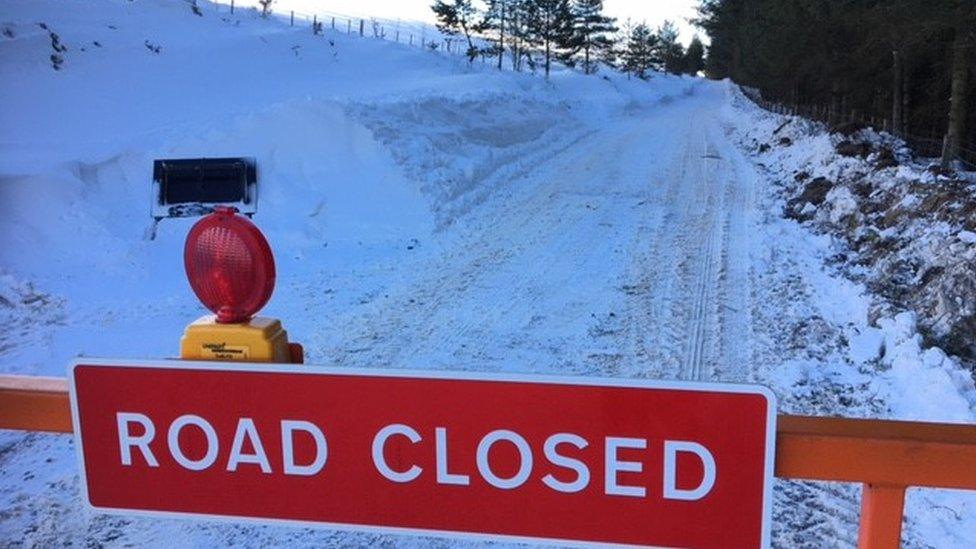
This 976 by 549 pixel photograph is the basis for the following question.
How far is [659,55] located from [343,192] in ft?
258

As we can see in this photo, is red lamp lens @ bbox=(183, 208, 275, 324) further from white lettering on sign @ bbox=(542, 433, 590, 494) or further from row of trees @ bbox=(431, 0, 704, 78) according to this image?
row of trees @ bbox=(431, 0, 704, 78)

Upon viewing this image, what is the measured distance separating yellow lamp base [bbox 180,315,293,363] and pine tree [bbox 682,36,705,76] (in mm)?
101345

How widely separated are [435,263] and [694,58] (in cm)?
9765

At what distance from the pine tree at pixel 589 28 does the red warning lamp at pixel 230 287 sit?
55213 mm

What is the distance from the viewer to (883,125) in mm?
23125

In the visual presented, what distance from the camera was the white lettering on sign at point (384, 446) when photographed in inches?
58.0

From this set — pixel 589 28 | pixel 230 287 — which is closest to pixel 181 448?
pixel 230 287

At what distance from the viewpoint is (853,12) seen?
60.1 ft

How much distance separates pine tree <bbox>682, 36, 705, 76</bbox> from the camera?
97.9m

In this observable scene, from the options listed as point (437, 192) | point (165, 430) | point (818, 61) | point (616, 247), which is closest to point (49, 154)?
point (437, 192)

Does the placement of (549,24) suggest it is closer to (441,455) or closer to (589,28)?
(589,28)

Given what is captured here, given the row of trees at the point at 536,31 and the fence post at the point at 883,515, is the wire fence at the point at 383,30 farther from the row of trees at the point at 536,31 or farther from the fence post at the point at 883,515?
the fence post at the point at 883,515

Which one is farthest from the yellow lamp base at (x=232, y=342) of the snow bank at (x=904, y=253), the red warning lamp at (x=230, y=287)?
the snow bank at (x=904, y=253)

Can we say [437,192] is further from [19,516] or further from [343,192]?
[19,516]
